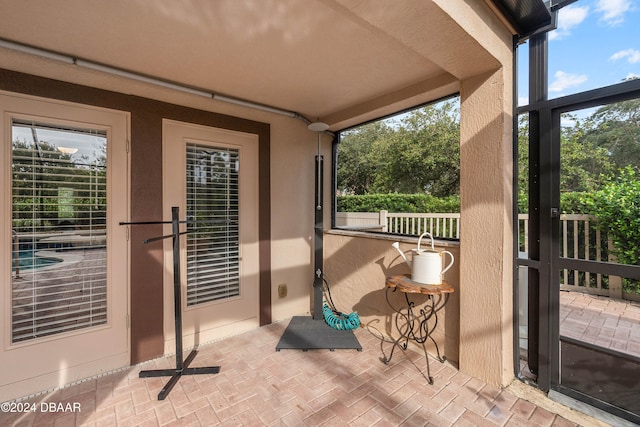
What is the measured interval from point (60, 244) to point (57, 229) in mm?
118

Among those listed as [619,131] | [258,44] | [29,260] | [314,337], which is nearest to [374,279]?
[314,337]

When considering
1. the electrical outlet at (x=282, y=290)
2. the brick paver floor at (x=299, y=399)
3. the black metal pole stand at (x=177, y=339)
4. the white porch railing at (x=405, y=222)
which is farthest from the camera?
the white porch railing at (x=405, y=222)

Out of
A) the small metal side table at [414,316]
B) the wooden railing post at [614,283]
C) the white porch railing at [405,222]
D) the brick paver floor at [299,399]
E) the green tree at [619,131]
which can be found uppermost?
the green tree at [619,131]

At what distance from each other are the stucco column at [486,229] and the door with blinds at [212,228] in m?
2.08

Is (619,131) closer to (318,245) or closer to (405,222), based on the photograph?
(405,222)

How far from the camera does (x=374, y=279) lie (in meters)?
2.85

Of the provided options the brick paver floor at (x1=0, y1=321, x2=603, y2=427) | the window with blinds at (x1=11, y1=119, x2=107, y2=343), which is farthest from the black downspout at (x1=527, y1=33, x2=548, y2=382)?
the window with blinds at (x1=11, y1=119, x2=107, y2=343)

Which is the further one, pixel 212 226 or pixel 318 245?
pixel 318 245

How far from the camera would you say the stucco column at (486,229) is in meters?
1.91

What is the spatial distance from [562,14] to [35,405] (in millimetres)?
4453

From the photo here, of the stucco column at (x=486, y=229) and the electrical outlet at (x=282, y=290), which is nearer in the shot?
the stucco column at (x=486, y=229)

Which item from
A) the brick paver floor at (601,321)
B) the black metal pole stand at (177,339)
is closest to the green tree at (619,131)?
the brick paver floor at (601,321)

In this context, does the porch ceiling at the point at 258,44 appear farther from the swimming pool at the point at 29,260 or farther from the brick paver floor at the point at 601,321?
the brick paver floor at the point at 601,321

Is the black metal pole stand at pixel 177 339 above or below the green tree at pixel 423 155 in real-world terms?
below
